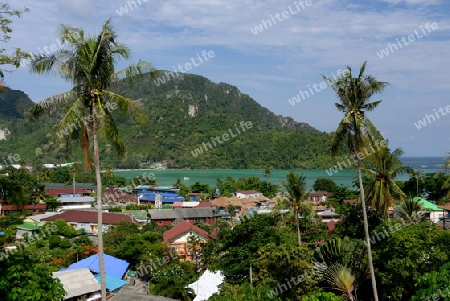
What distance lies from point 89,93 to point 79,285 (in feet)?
33.2

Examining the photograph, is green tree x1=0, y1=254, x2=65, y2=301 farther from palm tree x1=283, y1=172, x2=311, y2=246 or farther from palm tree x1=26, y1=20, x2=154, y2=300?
palm tree x1=283, y1=172, x2=311, y2=246

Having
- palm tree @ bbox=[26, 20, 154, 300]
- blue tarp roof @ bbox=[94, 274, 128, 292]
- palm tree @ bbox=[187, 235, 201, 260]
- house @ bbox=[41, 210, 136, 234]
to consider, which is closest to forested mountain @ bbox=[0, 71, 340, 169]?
house @ bbox=[41, 210, 136, 234]

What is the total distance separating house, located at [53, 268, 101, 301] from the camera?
1494 centimetres

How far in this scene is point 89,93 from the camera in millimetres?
8211

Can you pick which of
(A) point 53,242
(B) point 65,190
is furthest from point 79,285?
(B) point 65,190

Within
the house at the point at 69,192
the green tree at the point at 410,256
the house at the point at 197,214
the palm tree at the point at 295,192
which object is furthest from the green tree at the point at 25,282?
the house at the point at 69,192

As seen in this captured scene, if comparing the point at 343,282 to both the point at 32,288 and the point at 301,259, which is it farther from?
the point at 32,288

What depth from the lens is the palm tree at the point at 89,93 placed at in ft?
26.2

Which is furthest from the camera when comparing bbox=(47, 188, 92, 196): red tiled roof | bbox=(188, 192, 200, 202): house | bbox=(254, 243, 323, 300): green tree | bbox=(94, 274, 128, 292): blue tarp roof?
bbox=(188, 192, 200, 202): house

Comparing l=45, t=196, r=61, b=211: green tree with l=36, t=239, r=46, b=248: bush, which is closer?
l=36, t=239, r=46, b=248: bush

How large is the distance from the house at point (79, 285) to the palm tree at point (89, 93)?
26.1 ft

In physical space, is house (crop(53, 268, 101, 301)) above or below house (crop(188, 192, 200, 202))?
below

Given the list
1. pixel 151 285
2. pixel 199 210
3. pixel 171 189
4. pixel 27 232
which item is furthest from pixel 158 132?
pixel 151 285

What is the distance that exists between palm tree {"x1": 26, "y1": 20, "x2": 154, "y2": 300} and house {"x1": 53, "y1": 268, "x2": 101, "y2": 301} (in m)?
7.95
